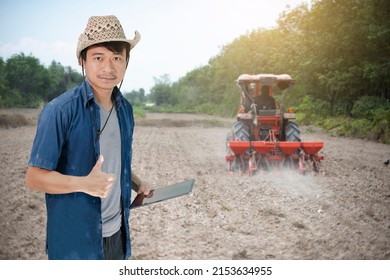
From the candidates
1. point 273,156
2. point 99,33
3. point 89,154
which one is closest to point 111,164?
point 89,154

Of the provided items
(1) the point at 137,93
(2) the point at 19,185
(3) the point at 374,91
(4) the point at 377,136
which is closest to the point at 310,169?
(4) the point at 377,136

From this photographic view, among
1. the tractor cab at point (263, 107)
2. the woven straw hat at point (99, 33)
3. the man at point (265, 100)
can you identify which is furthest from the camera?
the man at point (265, 100)

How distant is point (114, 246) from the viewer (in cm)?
167

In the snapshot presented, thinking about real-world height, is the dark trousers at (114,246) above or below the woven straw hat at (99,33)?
below

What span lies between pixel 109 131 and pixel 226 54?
243 centimetres

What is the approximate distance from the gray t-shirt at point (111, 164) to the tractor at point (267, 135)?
280 cm

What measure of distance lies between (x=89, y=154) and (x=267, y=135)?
3818 millimetres

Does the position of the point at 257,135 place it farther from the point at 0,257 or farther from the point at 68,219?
the point at 68,219

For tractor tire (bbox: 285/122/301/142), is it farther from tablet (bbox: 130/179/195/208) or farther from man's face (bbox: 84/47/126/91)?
man's face (bbox: 84/47/126/91)

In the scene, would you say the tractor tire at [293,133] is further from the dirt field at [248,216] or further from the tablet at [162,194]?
the tablet at [162,194]

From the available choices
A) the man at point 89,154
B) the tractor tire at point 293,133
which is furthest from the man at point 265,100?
the man at point 89,154

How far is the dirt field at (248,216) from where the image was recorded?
2.51 meters

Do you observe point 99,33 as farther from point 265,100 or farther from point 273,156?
point 265,100

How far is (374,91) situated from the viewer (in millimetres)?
3182
